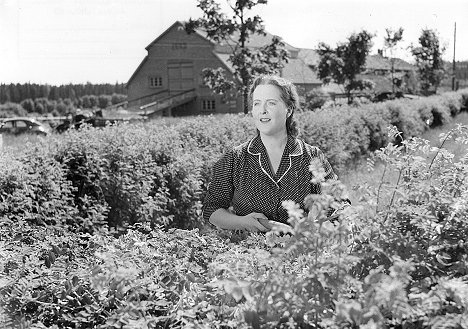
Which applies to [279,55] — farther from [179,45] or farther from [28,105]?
[28,105]

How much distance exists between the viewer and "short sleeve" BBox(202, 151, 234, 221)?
160 inches

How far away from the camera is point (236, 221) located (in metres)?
3.88

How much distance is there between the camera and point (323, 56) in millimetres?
41750

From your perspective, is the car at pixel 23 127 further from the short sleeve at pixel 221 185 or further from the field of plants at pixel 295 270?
the field of plants at pixel 295 270

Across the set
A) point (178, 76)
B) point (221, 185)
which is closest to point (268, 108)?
point (221, 185)

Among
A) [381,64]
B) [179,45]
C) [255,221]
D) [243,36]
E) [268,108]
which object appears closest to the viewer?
[255,221]

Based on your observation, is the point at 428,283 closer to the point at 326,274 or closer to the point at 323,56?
the point at 326,274

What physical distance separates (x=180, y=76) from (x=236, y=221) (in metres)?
48.8

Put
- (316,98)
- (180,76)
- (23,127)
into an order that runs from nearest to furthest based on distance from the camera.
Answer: (23,127)
(316,98)
(180,76)

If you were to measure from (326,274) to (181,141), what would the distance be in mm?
7193

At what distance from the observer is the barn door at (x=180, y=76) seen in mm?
51594

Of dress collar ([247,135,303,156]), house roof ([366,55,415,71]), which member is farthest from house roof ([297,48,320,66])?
dress collar ([247,135,303,156])

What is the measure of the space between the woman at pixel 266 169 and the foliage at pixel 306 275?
1.36 m

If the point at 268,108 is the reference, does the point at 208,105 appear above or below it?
below
